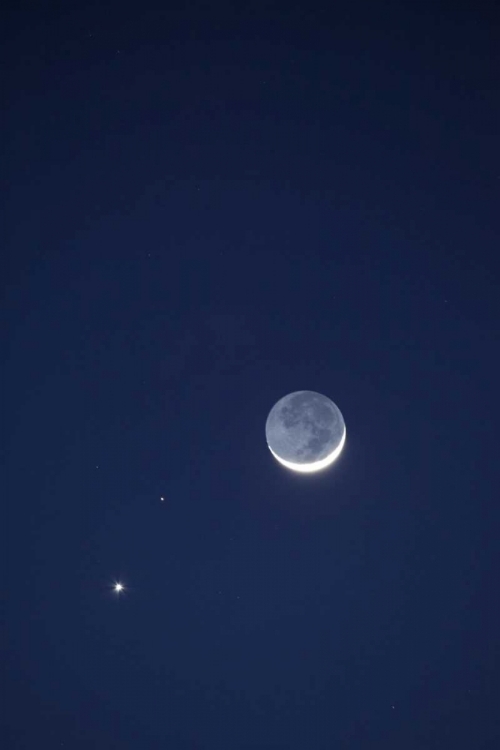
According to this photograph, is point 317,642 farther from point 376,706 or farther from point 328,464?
point 328,464

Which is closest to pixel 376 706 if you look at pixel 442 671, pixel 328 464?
pixel 442 671

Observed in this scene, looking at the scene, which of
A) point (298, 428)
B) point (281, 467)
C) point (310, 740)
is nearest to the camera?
point (298, 428)

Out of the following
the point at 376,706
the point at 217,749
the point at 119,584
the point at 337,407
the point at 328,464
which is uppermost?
the point at 337,407

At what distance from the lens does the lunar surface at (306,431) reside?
17.9ft

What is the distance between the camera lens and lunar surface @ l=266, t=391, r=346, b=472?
5.45m

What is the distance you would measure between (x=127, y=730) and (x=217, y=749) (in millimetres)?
1360

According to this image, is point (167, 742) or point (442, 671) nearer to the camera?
point (442, 671)

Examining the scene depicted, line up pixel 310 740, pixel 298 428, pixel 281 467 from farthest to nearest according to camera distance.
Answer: pixel 310 740 → pixel 281 467 → pixel 298 428

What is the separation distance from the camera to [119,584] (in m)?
6.25

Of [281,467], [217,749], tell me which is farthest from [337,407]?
[217,749]

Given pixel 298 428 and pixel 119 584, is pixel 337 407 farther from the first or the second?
pixel 119 584

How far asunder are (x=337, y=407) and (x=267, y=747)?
5.12m

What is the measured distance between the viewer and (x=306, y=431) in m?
5.53

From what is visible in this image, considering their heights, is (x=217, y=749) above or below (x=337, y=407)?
below
